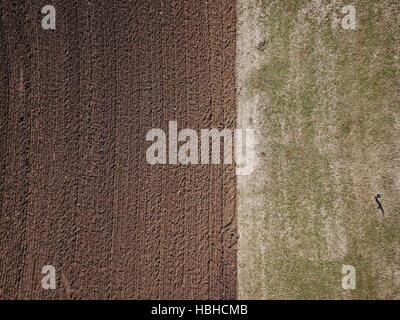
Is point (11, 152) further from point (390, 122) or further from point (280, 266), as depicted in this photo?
point (390, 122)

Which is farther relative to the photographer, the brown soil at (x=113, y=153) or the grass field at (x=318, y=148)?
the brown soil at (x=113, y=153)

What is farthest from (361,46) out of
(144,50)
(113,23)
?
(113,23)

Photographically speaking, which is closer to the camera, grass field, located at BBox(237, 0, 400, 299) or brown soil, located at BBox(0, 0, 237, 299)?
grass field, located at BBox(237, 0, 400, 299)

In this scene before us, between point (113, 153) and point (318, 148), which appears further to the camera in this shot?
point (113, 153)

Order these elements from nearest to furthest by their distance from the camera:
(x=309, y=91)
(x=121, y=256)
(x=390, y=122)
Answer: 1. (x=390, y=122)
2. (x=309, y=91)
3. (x=121, y=256)
